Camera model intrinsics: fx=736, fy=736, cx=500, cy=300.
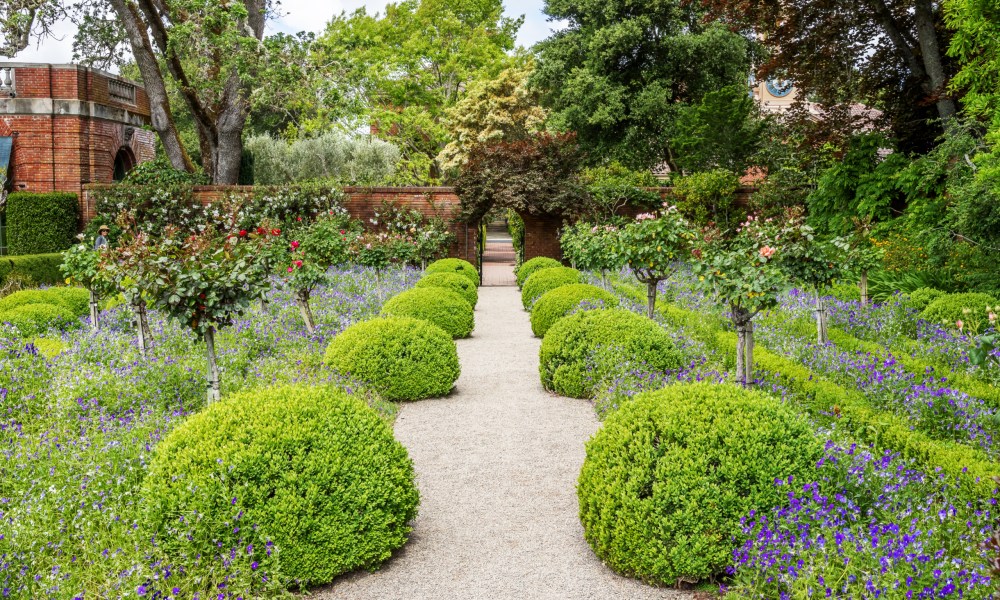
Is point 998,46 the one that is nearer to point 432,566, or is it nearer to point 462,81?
point 432,566

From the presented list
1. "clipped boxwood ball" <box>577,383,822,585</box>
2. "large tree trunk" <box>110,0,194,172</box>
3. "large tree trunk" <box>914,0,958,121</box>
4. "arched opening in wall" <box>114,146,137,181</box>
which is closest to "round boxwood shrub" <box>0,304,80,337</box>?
"clipped boxwood ball" <box>577,383,822,585</box>

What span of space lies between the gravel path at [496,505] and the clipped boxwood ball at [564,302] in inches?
73.9

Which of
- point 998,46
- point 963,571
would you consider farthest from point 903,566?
point 998,46

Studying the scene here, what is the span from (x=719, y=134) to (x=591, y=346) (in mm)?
16636

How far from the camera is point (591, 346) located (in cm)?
730

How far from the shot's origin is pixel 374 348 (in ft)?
23.5

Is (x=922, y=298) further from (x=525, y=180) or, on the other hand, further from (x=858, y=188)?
(x=525, y=180)

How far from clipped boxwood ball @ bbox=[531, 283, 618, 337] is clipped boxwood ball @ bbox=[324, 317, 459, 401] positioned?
288 centimetres

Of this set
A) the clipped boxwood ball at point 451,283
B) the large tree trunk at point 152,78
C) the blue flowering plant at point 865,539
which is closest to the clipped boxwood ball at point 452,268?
the clipped boxwood ball at point 451,283

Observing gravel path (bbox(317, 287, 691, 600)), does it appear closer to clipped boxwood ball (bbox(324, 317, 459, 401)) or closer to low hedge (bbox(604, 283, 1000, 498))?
clipped boxwood ball (bbox(324, 317, 459, 401))

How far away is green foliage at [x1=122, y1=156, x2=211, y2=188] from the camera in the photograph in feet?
65.6

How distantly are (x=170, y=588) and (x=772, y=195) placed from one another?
18.3m

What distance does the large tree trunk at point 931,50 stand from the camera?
44.1 feet

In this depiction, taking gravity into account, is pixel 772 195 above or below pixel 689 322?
above
